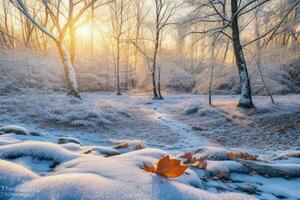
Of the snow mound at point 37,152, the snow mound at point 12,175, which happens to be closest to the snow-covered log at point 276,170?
the snow mound at point 37,152

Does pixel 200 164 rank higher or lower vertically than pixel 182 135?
higher

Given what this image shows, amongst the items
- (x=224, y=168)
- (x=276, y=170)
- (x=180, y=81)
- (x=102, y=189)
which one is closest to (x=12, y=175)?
(x=102, y=189)

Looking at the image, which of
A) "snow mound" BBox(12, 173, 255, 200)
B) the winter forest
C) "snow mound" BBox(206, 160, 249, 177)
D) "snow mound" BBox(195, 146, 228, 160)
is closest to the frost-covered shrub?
the winter forest

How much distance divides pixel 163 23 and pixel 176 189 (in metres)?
20.7

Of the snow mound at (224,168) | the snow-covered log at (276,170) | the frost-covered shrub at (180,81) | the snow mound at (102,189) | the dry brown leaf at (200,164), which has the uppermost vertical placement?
the frost-covered shrub at (180,81)

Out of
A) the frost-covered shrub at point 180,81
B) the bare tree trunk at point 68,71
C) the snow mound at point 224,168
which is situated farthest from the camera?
the frost-covered shrub at point 180,81

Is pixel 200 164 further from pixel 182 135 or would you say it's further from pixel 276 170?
pixel 182 135

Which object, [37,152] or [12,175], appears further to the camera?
[37,152]

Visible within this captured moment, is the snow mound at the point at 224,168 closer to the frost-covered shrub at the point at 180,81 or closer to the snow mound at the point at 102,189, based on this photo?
the snow mound at the point at 102,189

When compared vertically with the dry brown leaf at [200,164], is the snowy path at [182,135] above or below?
below

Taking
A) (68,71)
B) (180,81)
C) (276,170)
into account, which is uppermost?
(68,71)

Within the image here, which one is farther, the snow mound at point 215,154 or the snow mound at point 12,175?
the snow mound at point 215,154

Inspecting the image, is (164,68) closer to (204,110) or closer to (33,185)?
(204,110)

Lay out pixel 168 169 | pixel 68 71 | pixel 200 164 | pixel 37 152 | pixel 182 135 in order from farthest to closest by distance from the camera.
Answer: pixel 68 71 → pixel 182 135 → pixel 200 164 → pixel 37 152 → pixel 168 169
